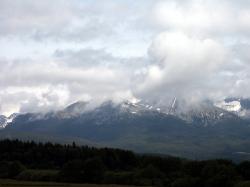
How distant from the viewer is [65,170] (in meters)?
159

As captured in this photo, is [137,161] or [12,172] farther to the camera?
[137,161]

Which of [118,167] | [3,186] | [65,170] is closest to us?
[3,186]

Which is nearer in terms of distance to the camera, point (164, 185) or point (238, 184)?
point (238, 184)

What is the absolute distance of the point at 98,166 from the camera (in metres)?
162

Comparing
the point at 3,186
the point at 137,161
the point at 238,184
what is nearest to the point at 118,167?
the point at 137,161

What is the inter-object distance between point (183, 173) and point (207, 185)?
15.2 metres

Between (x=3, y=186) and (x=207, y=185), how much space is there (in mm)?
56215

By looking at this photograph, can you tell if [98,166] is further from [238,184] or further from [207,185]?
[238,184]

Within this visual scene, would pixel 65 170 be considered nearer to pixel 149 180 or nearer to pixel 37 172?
pixel 37 172

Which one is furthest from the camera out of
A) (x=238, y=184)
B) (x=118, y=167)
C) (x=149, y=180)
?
(x=118, y=167)

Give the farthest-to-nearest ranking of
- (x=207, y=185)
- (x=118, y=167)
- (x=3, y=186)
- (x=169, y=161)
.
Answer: (x=118, y=167), (x=169, y=161), (x=207, y=185), (x=3, y=186)

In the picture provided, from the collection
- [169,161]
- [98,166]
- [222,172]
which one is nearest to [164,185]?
[222,172]

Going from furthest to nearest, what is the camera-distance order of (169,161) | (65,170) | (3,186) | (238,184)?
1. (169,161)
2. (65,170)
3. (238,184)
4. (3,186)

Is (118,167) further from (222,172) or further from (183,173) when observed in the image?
(222,172)
